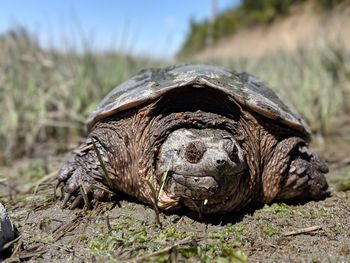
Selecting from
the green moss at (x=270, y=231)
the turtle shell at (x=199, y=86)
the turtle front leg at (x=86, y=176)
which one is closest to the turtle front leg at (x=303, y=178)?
the turtle shell at (x=199, y=86)

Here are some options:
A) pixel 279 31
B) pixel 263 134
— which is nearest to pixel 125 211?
pixel 263 134

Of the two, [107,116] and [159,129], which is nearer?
[159,129]

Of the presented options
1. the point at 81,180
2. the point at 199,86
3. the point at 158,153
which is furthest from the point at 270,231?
the point at 81,180

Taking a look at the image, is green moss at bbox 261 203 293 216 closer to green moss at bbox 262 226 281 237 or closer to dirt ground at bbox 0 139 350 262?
dirt ground at bbox 0 139 350 262

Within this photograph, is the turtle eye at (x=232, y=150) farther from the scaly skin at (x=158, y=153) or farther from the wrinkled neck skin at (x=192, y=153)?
the scaly skin at (x=158, y=153)

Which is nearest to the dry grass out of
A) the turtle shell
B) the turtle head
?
the turtle shell

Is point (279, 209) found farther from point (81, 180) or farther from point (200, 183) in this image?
point (81, 180)

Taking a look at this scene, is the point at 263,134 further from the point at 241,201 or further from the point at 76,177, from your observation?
the point at 76,177
